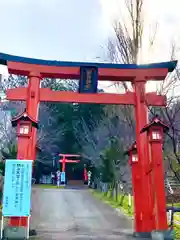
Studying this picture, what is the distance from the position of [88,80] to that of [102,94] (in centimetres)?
64

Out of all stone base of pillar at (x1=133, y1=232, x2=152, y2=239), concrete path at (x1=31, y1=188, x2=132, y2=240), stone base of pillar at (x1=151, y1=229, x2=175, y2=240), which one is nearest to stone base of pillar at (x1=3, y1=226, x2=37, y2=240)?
concrete path at (x1=31, y1=188, x2=132, y2=240)

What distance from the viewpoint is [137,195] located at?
1016cm

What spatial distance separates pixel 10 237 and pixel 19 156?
6.96 feet

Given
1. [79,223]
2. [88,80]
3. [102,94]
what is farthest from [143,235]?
[88,80]

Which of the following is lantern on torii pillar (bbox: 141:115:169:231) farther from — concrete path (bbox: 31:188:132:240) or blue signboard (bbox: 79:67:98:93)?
blue signboard (bbox: 79:67:98:93)

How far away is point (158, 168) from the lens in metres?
8.71

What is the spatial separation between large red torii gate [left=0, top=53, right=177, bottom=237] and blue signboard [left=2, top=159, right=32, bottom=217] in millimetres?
1145

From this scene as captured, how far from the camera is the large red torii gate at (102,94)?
9977 mm

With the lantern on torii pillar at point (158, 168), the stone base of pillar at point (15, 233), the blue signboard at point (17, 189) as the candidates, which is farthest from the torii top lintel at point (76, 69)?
the stone base of pillar at point (15, 233)

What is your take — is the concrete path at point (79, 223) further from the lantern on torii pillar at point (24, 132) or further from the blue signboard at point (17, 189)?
the lantern on torii pillar at point (24, 132)

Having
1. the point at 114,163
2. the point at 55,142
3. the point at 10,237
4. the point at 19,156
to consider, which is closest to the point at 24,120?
the point at 19,156

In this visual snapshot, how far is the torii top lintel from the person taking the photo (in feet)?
33.7

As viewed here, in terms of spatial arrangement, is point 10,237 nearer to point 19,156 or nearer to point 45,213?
point 19,156

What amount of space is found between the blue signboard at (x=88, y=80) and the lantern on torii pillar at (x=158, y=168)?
7.29 ft
